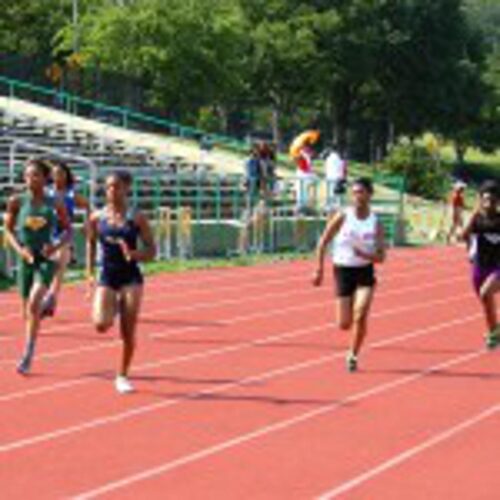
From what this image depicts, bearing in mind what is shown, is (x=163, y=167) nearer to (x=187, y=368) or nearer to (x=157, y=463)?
(x=187, y=368)

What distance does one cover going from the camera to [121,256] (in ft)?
35.0

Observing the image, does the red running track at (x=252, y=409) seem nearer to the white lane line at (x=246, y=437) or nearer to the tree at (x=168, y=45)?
the white lane line at (x=246, y=437)

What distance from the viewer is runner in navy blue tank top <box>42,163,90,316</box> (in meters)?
13.0

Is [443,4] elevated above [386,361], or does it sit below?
above

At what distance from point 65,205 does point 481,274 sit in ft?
13.6

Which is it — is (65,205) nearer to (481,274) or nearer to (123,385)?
(123,385)

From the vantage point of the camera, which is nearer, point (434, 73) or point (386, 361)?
point (386, 361)

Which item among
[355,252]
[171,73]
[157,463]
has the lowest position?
[157,463]

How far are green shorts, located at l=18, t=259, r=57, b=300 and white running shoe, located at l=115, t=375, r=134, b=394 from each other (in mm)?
1217

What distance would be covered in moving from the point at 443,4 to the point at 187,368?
72419 mm

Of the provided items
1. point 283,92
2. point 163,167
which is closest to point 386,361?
point 163,167

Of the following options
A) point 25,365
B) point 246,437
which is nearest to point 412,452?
point 246,437

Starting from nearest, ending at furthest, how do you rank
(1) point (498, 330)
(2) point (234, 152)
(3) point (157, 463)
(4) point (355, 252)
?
(3) point (157, 463) → (4) point (355, 252) → (1) point (498, 330) → (2) point (234, 152)

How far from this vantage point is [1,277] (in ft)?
68.3
